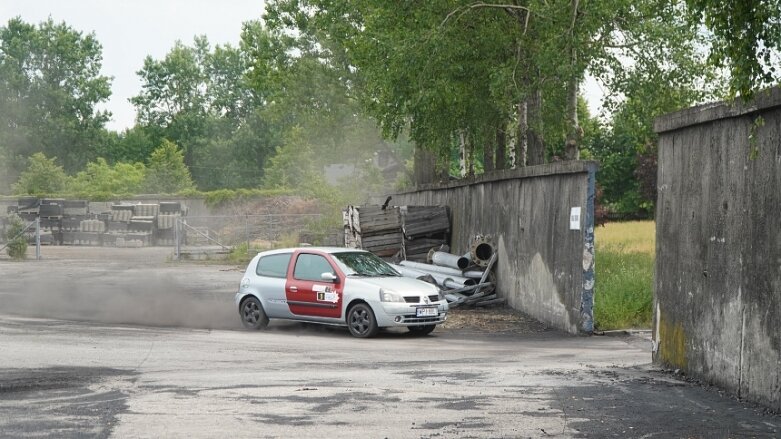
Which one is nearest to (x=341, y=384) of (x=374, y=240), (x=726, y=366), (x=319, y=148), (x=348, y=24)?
(x=726, y=366)

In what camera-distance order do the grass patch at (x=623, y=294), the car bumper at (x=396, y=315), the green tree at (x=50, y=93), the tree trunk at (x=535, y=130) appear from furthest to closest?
the green tree at (x=50, y=93) < the tree trunk at (x=535, y=130) < the grass patch at (x=623, y=294) < the car bumper at (x=396, y=315)

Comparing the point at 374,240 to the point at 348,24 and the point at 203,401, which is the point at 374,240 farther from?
the point at 348,24

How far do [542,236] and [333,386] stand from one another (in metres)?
8.82

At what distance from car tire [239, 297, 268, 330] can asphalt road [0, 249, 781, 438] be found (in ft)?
0.97

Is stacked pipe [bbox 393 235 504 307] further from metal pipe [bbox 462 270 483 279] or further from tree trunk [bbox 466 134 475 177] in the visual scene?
tree trunk [bbox 466 134 475 177]

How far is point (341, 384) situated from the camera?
36.8 ft

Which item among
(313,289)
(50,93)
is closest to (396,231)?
(313,289)

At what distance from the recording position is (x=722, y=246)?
10836mm

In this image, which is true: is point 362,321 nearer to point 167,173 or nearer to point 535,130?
point 535,130

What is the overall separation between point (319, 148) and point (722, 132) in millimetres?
79379

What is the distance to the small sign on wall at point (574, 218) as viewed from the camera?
1709 centimetres

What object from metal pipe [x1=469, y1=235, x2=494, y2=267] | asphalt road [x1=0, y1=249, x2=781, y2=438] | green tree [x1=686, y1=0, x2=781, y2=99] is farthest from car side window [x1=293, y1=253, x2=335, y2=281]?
green tree [x1=686, y1=0, x2=781, y2=99]

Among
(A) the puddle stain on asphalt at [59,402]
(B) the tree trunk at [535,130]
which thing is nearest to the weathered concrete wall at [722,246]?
(A) the puddle stain on asphalt at [59,402]

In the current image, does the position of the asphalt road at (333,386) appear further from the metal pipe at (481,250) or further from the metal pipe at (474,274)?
the metal pipe at (481,250)
